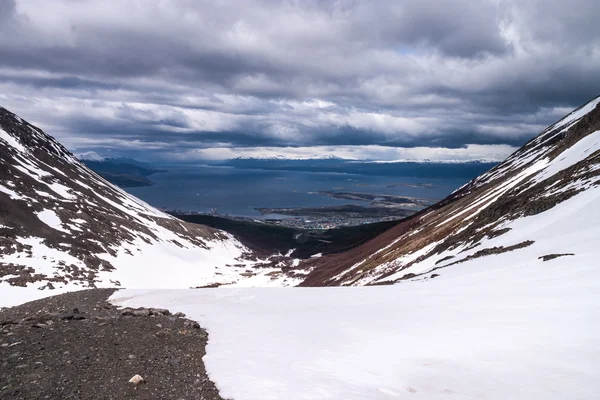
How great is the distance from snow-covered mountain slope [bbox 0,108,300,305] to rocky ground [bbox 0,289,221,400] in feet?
134

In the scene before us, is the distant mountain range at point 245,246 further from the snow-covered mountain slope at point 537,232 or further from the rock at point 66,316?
the rock at point 66,316

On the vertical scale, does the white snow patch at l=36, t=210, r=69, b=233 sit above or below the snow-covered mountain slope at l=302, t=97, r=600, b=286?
below

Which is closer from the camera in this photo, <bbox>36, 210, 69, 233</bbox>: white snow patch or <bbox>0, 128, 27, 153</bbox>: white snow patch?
<bbox>36, 210, 69, 233</bbox>: white snow patch

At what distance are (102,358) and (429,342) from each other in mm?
10271

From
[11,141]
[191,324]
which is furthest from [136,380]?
[11,141]

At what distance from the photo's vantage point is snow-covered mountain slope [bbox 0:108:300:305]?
65331 mm

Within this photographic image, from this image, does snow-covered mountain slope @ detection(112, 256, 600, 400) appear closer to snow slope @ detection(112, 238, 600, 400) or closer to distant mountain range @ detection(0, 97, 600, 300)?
snow slope @ detection(112, 238, 600, 400)

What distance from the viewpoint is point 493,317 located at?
14.7 metres

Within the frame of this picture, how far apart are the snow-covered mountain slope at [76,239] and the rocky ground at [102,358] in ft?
134

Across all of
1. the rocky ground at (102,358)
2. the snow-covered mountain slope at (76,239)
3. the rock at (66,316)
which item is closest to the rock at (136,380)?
the rocky ground at (102,358)

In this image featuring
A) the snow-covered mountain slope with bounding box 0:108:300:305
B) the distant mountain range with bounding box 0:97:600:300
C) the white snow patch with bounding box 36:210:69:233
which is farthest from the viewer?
the white snow patch with bounding box 36:210:69:233

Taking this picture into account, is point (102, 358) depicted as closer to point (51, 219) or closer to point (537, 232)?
point (537, 232)

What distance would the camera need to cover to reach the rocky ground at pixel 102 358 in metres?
9.37

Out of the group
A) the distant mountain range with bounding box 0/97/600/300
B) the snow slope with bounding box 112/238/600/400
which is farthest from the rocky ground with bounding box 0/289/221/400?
the distant mountain range with bounding box 0/97/600/300
